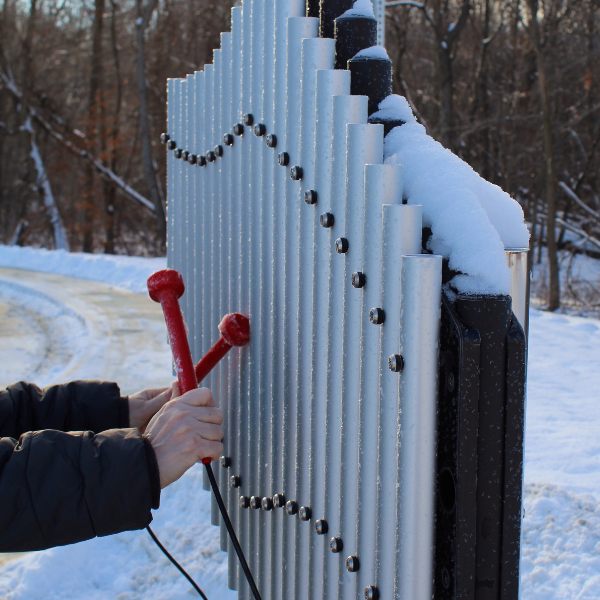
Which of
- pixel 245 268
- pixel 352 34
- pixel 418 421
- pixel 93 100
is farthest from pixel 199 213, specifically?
pixel 93 100

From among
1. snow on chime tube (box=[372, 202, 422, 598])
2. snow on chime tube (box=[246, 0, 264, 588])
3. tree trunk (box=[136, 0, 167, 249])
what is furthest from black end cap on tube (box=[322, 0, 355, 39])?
tree trunk (box=[136, 0, 167, 249])

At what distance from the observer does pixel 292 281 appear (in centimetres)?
188

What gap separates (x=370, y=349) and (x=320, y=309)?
0.27 metres

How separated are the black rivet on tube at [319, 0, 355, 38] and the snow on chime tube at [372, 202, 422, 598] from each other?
789 millimetres

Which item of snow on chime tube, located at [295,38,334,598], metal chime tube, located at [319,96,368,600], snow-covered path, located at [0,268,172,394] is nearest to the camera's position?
metal chime tube, located at [319,96,368,600]

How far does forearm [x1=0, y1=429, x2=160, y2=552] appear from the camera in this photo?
1486mm

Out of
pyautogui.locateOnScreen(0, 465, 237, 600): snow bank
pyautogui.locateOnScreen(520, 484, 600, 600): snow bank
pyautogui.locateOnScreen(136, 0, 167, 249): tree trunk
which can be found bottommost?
pyautogui.locateOnScreen(0, 465, 237, 600): snow bank

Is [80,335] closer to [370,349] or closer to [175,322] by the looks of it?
[175,322]

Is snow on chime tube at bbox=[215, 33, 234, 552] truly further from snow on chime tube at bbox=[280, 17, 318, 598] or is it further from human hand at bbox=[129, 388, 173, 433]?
snow on chime tube at bbox=[280, 17, 318, 598]

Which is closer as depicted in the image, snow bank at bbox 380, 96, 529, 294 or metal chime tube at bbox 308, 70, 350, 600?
snow bank at bbox 380, 96, 529, 294

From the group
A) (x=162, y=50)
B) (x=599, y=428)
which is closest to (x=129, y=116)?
(x=162, y=50)

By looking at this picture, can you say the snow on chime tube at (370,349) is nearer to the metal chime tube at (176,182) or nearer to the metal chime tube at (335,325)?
the metal chime tube at (335,325)

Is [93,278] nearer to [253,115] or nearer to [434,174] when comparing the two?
[253,115]

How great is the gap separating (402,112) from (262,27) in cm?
61
